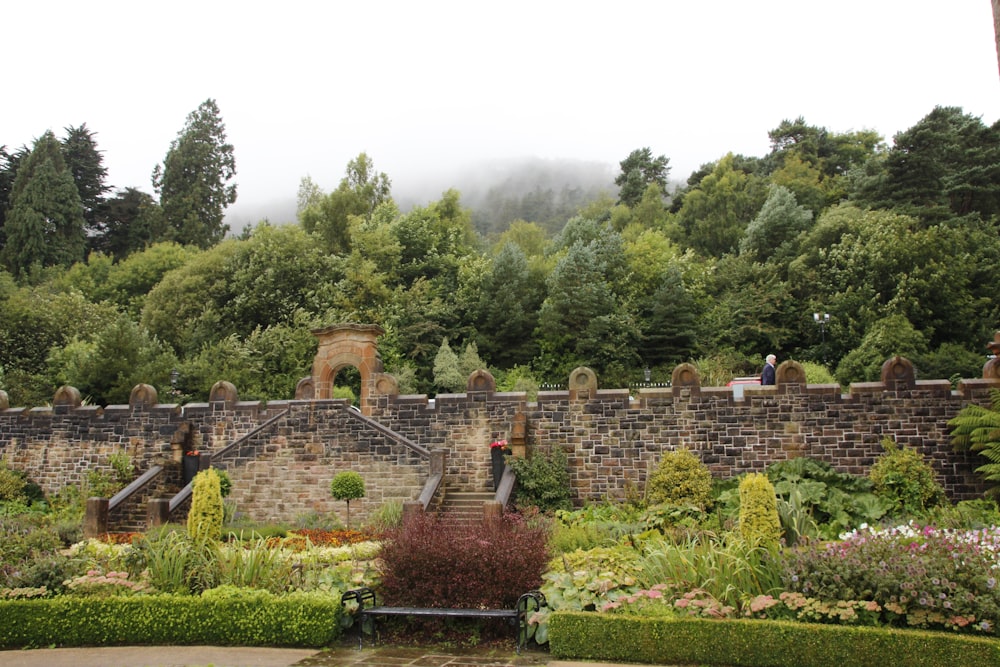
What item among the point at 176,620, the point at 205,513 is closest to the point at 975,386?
the point at 205,513

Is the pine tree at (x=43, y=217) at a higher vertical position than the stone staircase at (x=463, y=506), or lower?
higher

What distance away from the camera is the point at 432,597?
29.2 ft

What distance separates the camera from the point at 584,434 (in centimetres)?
1672

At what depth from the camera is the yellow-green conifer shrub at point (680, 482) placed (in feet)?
49.1

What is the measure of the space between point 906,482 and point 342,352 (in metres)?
12.3

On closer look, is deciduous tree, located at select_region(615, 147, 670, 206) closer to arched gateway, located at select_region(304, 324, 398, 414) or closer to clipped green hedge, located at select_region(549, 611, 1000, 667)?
arched gateway, located at select_region(304, 324, 398, 414)

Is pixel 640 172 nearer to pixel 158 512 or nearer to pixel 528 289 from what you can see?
pixel 528 289

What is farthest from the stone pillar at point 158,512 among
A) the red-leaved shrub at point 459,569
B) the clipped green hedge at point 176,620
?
the red-leaved shrub at point 459,569

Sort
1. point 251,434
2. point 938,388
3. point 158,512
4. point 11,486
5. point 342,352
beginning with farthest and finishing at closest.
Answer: point 11,486 → point 342,352 → point 251,434 → point 158,512 → point 938,388

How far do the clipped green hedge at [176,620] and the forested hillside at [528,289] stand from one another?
1888cm

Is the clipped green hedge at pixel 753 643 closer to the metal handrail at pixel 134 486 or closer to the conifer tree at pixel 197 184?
the metal handrail at pixel 134 486

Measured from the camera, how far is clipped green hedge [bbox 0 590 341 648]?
8.48 m

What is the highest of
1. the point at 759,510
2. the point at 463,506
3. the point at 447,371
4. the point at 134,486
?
the point at 447,371

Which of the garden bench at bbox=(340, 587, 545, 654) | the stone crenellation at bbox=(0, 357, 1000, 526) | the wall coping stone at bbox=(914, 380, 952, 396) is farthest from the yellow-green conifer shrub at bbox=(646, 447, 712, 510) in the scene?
the garden bench at bbox=(340, 587, 545, 654)
